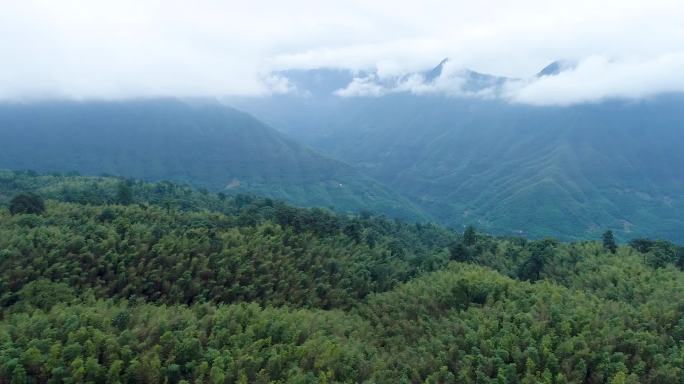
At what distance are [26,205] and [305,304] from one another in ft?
90.7

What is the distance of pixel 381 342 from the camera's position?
3588 cm

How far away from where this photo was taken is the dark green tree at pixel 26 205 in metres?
48.6

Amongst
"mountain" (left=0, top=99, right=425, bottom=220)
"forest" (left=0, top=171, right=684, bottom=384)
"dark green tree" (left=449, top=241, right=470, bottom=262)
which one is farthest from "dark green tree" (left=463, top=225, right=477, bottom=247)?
"mountain" (left=0, top=99, right=425, bottom=220)

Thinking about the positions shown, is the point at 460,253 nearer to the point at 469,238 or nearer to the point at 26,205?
the point at 469,238

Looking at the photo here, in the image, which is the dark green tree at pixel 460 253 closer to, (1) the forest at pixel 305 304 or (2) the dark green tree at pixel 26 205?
(1) the forest at pixel 305 304

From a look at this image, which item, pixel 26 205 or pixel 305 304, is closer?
pixel 305 304

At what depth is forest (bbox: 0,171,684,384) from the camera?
2672 centimetres

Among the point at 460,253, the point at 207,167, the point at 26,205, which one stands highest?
the point at 26,205

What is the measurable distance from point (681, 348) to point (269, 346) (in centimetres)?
2143

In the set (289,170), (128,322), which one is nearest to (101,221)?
(128,322)

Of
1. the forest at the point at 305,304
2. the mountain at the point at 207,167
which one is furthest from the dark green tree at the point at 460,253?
the mountain at the point at 207,167

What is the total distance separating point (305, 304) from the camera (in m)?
42.8

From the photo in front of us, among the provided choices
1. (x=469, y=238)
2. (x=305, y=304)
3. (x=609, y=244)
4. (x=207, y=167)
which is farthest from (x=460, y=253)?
(x=207, y=167)

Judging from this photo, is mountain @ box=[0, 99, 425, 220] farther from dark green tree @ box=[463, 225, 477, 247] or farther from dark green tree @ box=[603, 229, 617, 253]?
dark green tree @ box=[603, 229, 617, 253]
